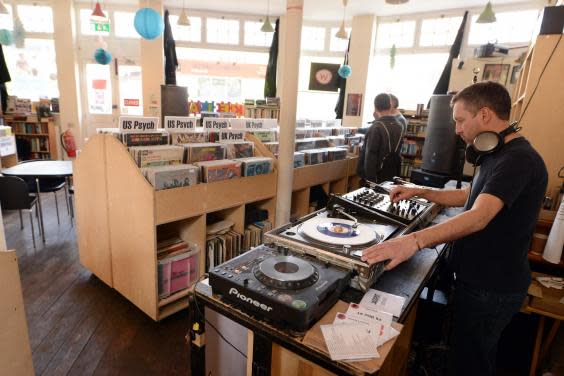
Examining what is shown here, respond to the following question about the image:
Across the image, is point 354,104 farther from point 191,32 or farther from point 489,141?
point 489,141

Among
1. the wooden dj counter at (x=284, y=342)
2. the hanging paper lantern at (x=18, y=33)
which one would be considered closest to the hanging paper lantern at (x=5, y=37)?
the hanging paper lantern at (x=18, y=33)

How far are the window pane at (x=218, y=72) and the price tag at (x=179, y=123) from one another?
4853 millimetres

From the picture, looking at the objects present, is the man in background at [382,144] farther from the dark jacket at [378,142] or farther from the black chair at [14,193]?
the black chair at [14,193]

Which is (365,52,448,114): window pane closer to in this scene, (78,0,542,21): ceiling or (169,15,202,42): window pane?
(78,0,542,21): ceiling

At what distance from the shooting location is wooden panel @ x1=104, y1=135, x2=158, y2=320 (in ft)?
6.19

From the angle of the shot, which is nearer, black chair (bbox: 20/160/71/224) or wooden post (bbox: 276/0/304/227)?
wooden post (bbox: 276/0/304/227)

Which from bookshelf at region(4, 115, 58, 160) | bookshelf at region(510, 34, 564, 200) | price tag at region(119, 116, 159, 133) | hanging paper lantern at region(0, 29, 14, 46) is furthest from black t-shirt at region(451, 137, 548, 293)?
bookshelf at region(4, 115, 58, 160)

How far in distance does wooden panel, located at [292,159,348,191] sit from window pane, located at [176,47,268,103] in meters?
4.28

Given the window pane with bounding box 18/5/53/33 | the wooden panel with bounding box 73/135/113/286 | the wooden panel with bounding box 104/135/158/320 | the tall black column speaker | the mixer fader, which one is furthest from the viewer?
the window pane with bounding box 18/5/53/33

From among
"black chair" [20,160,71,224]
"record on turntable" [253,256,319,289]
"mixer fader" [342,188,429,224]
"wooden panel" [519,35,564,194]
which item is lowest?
"black chair" [20,160,71,224]

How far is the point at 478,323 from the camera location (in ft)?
4.07

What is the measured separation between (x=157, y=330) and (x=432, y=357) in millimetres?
1636

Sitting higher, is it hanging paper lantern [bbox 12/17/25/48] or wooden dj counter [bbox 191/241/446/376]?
hanging paper lantern [bbox 12/17/25/48]

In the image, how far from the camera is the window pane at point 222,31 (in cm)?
689
